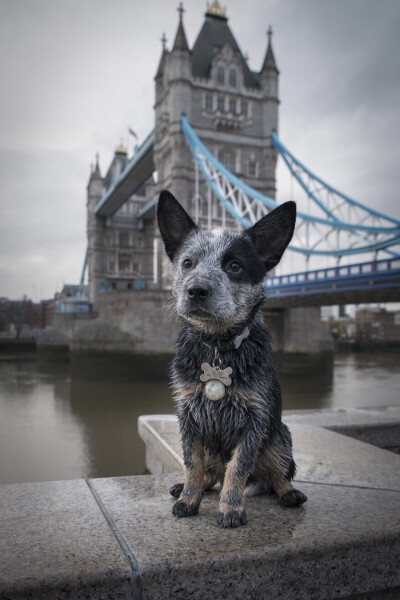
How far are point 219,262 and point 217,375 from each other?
40 cm

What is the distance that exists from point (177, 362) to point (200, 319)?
27 cm

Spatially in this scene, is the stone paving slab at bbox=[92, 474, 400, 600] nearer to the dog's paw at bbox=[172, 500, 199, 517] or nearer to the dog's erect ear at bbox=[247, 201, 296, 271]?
the dog's paw at bbox=[172, 500, 199, 517]

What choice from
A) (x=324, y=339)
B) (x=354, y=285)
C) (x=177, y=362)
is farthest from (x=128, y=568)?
(x=324, y=339)

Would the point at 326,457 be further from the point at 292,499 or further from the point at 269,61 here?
the point at 269,61

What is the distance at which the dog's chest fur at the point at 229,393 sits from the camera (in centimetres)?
165

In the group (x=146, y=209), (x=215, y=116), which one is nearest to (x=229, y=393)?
(x=215, y=116)

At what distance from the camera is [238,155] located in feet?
81.4

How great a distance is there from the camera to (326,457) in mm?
2633

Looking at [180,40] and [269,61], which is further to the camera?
[269,61]

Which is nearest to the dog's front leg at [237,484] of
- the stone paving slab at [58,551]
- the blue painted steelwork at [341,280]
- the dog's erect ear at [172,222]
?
the stone paving slab at [58,551]

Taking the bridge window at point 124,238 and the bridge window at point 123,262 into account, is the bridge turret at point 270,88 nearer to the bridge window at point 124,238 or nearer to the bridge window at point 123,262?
the bridge window at point 123,262

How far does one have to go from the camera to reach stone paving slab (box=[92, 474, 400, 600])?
4.53 feet

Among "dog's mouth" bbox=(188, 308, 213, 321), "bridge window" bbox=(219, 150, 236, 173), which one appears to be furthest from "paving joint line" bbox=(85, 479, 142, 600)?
"bridge window" bbox=(219, 150, 236, 173)

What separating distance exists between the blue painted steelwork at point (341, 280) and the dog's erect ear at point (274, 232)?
10574 mm
